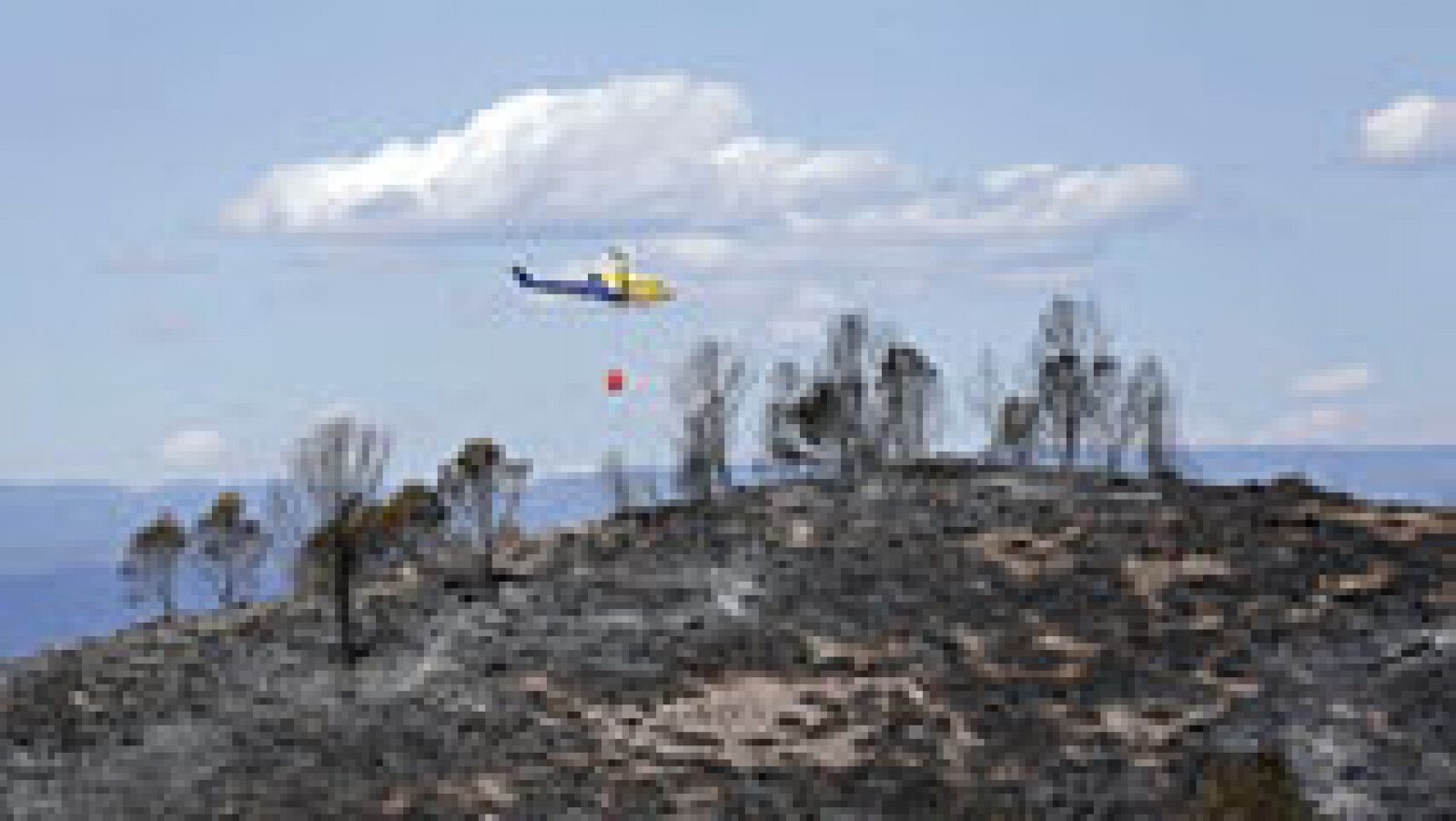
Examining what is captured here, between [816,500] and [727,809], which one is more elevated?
[816,500]

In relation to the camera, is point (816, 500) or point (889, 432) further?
point (889, 432)

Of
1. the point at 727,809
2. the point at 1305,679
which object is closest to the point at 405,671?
the point at 727,809

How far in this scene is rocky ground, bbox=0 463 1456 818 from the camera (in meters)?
62.2

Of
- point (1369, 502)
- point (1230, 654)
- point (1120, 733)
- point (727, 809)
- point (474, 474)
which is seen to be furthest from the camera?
point (474, 474)

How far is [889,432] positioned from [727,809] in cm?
9023

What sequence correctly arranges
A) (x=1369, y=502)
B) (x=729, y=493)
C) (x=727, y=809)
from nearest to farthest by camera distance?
(x=727, y=809) → (x=1369, y=502) → (x=729, y=493)

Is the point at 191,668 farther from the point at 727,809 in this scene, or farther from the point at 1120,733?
the point at 1120,733

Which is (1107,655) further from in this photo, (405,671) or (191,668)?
(191,668)

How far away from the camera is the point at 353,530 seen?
3073 inches

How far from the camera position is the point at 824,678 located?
70688 mm

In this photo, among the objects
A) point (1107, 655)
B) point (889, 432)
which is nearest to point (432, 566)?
point (1107, 655)

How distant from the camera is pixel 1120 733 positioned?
6644 centimetres

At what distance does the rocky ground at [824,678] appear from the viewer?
62.2 metres

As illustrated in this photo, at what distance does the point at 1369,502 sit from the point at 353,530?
4124 centimetres
